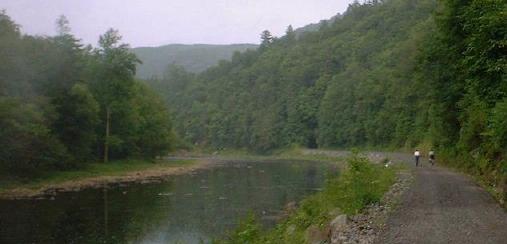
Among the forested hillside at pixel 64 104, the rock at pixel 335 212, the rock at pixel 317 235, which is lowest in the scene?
the rock at pixel 317 235

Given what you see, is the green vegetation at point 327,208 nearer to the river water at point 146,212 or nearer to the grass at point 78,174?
the river water at point 146,212

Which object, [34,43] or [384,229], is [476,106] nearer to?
[384,229]

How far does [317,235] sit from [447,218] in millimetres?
4050

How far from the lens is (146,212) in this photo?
30891 millimetres

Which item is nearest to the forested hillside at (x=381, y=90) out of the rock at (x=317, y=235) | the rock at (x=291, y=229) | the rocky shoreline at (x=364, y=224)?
the rocky shoreline at (x=364, y=224)

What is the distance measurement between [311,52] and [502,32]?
465 ft

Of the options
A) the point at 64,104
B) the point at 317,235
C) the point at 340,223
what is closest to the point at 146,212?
the point at 317,235

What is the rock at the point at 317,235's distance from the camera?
16594mm

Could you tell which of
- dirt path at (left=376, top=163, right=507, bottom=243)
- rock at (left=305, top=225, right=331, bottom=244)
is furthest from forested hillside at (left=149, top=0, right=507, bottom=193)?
rock at (left=305, top=225, right=331, bottom=244)

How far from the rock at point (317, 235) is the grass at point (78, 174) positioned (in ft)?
91.9

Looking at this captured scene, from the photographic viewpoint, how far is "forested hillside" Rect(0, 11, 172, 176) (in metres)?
41.4

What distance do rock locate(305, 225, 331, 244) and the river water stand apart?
3.81m

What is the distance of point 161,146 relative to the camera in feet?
256

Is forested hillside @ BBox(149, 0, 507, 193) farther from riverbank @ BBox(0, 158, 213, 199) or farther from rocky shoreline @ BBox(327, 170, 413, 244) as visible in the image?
riverbank @ BBox(0, 158, 213, 199)
